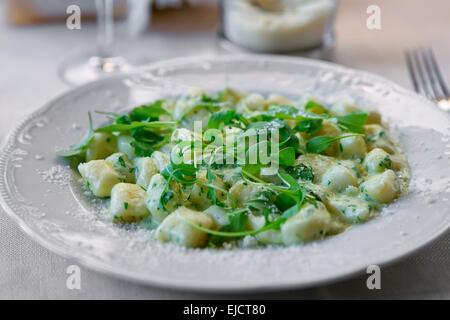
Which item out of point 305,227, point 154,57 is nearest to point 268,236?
point 305,227

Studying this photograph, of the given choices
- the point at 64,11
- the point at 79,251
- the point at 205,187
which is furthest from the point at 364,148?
the point at 64,11

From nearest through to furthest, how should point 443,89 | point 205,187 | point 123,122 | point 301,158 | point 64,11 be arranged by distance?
point 205,187, point 301,158, point 123,122, point 443,89, point 64,11

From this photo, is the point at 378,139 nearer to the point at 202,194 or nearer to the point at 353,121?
the point at 353,121

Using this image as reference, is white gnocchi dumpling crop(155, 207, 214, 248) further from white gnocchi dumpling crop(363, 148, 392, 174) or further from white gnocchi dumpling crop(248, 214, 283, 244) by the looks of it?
white gnocchi dumpling crop(363, 148, 392, 174)

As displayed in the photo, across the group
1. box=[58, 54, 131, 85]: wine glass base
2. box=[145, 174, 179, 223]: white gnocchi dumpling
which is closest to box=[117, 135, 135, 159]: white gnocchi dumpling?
box=[145, 174, 179, 223]: white gnocchi dumpling

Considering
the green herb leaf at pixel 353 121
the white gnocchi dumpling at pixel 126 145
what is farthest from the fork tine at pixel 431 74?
the white gnocchi dumpling at pixel 126 145
